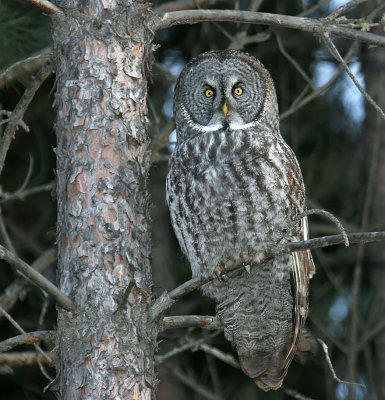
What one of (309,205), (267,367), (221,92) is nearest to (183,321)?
(267,367)

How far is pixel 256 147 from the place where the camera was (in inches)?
119

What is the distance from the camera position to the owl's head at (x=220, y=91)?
132 inches

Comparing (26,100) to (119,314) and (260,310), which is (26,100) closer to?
(119,314)

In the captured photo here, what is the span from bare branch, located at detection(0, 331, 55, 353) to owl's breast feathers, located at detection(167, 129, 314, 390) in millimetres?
878

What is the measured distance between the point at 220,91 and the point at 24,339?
161 centimetres

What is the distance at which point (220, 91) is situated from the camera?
3.42m

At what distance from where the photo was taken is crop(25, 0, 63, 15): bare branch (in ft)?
8.32

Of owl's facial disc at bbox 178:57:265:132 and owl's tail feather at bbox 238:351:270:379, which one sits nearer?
owl's facial disc at bbox 178:57:265:132

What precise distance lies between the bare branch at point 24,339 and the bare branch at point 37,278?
16 centimetres

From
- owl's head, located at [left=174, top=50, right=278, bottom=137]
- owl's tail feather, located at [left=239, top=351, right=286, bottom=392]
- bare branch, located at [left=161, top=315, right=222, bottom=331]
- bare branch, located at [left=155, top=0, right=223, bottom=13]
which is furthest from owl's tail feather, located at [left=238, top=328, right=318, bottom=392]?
bare branch, located at [left=155, top=0, right=223, bottom=13]

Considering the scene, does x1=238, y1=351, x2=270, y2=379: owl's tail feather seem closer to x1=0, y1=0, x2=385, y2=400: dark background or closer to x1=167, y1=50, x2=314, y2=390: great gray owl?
x1=167, y1=50, x2=314, y2=390: great gray owl

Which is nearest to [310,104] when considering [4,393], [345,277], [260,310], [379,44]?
[345,277]

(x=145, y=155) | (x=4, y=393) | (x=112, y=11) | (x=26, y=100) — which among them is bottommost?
(x=4, y=393)

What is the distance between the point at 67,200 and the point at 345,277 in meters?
3.15
